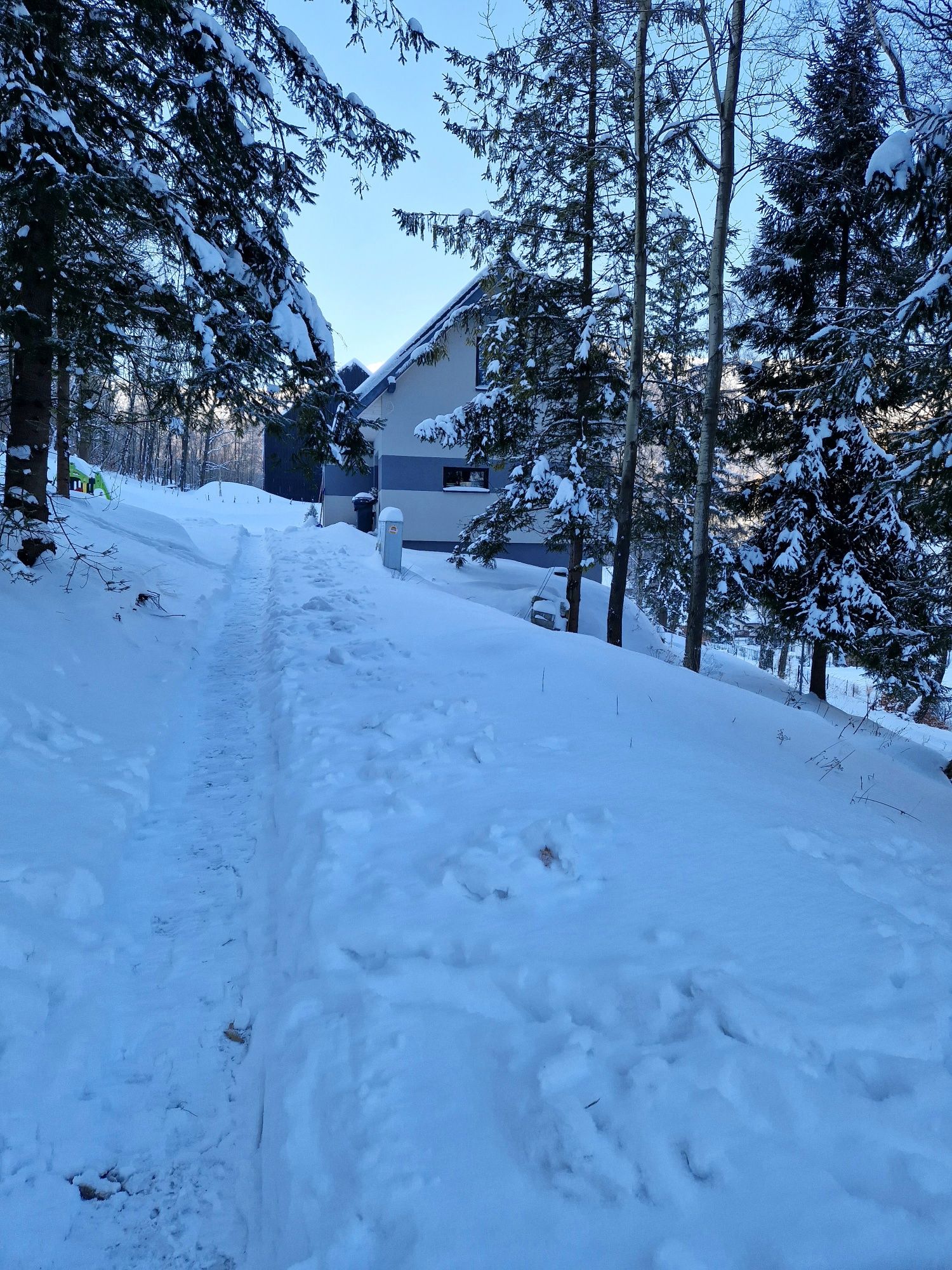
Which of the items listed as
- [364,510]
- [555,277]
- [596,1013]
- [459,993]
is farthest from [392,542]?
[364,510]

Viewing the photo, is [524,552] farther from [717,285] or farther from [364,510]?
[717,285]

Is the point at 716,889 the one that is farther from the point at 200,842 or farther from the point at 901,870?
the point at 200,842

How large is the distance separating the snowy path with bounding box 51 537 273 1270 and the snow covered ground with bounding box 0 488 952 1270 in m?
0.01

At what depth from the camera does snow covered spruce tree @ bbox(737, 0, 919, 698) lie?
10680 mm

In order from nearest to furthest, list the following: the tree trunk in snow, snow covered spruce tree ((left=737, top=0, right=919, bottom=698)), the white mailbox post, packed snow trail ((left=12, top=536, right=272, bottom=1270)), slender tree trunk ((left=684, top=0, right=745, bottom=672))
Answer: packed snow trail ((left=12, top=536, right=272, bottom=1270)) < the tree trunk in snow < slender tree trunk ((left=684, top=0, right=745, bottom=672)) < snow covered spruce tree ((left=737, top=0, right=919, bottom=698)) < the white mailbox post

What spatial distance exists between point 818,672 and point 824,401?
5174mm

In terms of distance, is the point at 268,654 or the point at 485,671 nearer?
the point at 485,671

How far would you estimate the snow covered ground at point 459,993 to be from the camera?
1.74 metres

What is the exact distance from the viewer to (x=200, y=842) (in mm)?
3537

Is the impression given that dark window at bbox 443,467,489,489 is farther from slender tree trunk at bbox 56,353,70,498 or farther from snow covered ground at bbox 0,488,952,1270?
snow covered ground at bbox 0,488,952,1270

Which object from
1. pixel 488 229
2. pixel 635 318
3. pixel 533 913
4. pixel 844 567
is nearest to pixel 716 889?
pixel 533 913

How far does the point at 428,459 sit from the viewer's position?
18438 mm

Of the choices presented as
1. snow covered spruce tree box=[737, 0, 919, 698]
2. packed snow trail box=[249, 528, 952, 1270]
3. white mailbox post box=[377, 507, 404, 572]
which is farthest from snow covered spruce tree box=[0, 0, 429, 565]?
snow covered spruce tree box=[737, 0, 919, 698]

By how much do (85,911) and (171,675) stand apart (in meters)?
3.31
